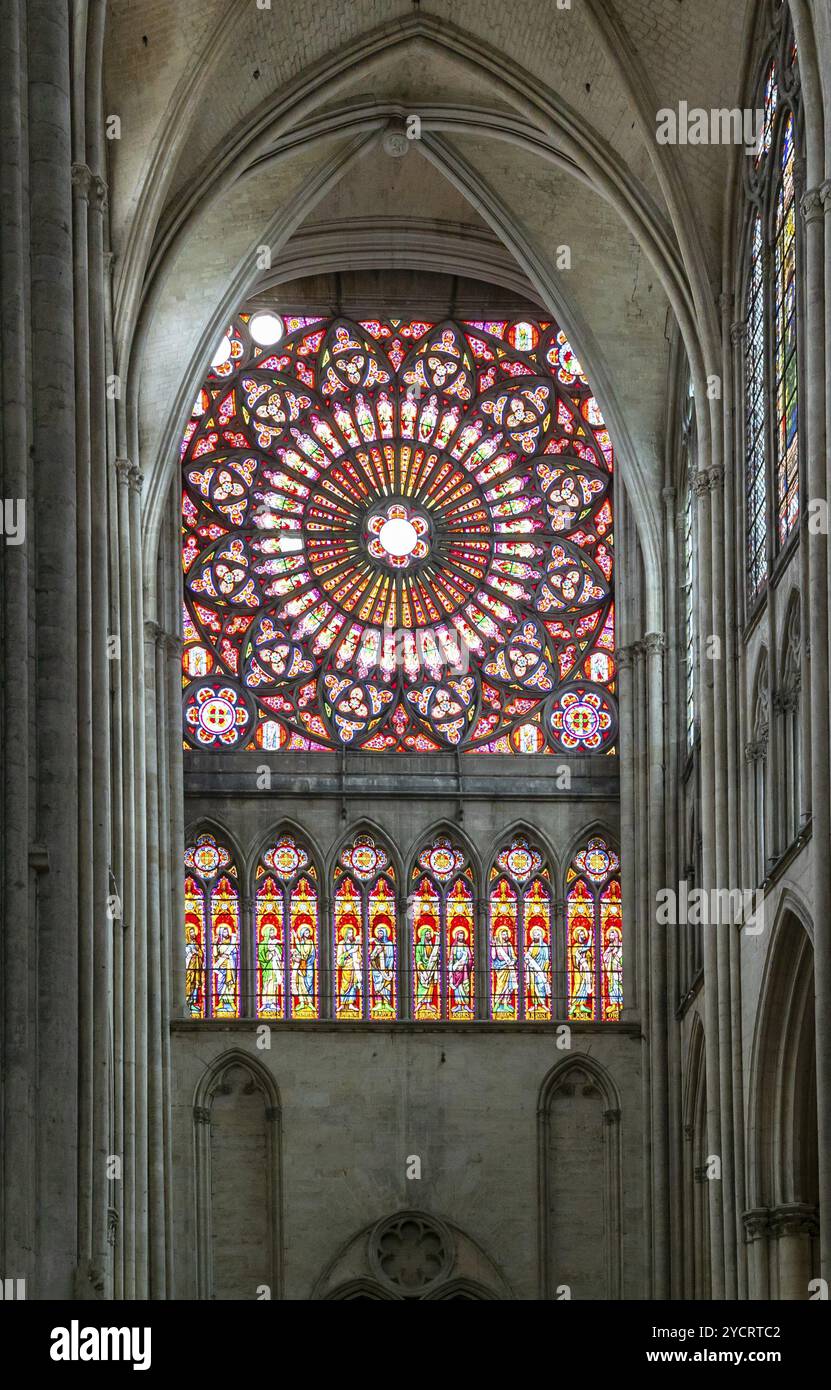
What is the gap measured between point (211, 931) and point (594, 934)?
4876 millimetres

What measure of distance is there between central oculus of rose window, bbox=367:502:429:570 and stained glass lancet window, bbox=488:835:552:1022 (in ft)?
13.7

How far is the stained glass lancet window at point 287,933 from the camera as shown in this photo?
36188mm

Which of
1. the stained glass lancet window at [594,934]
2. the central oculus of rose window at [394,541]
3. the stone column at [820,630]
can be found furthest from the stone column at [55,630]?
the central oculus of rose window at [394,541]

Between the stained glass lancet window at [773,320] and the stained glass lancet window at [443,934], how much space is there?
29.2 feet

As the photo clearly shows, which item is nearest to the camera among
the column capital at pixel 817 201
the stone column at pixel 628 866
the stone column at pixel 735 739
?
the column capital at pixel 817 201

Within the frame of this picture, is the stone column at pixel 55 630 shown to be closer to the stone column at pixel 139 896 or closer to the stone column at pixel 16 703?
the stone column at pixel 16 703

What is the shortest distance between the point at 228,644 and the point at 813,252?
14.7 metres

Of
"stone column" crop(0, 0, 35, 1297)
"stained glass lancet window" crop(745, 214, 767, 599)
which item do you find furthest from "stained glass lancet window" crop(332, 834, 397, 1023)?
"stone column" crop(0, 0, 35, 1297)

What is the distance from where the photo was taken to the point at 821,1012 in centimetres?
2341

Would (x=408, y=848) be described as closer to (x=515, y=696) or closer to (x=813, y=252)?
(x=515, y=696)

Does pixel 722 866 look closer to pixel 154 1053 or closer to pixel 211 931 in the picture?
pixel 154 1053

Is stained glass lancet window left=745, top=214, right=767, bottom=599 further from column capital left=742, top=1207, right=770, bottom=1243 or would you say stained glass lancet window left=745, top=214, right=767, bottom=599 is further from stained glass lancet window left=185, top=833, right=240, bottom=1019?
stained glass lancet window left=185, top=833, right=240, bottom=1019

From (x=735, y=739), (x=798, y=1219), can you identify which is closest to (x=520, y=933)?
(x=735, y=739)

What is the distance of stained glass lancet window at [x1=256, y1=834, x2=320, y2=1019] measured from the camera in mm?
36188
